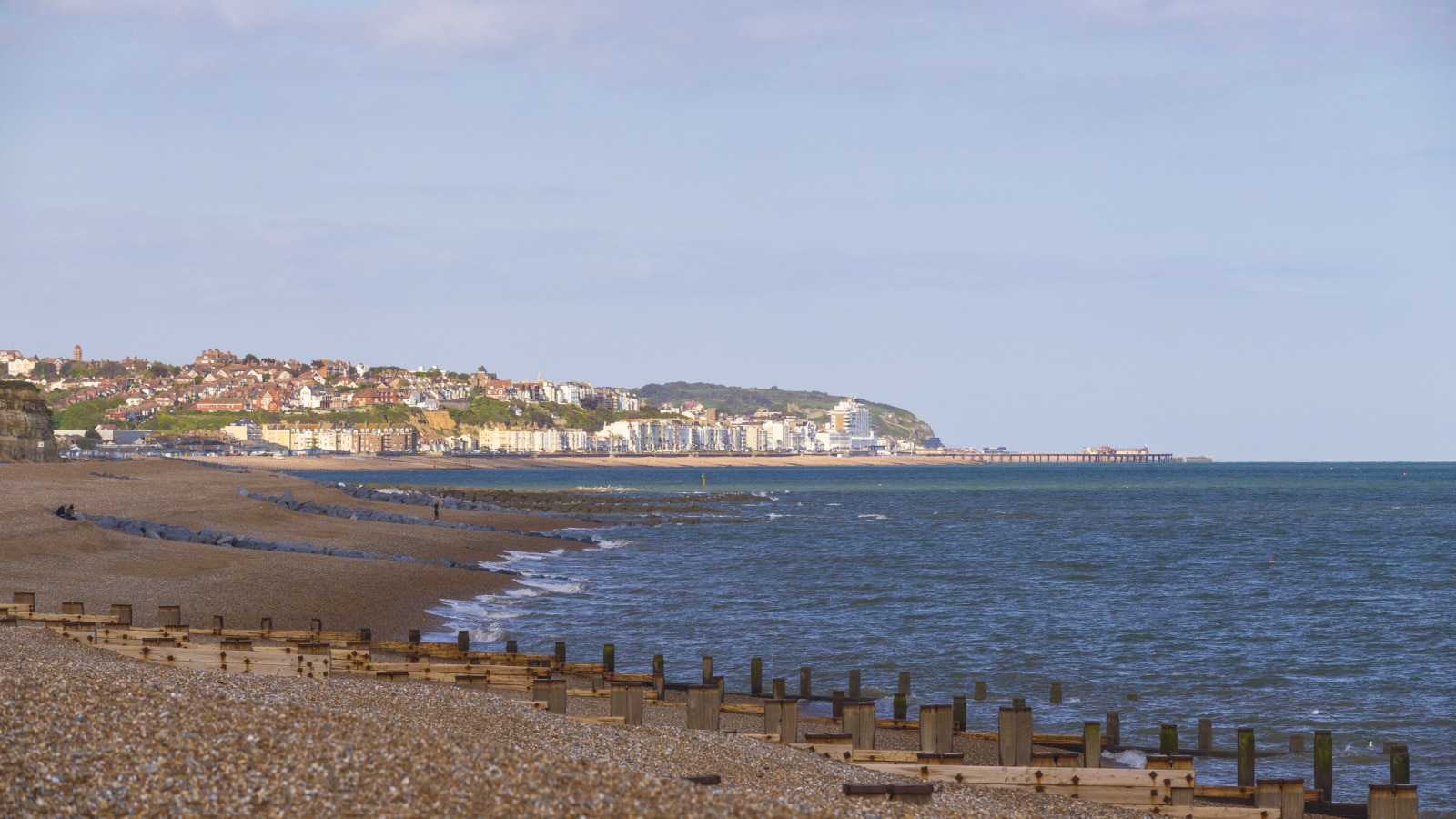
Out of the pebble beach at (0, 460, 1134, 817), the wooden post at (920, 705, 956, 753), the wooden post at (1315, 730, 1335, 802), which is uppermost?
the pebble beach at (0, 460, 1134, 817)

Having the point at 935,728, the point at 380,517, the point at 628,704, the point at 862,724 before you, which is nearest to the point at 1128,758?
the point at 935,728

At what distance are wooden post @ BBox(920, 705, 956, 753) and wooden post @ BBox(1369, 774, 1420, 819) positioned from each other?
3.68 m

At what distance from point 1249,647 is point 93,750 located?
69.6 feet

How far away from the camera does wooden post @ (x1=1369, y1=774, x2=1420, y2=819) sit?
35.1 feet

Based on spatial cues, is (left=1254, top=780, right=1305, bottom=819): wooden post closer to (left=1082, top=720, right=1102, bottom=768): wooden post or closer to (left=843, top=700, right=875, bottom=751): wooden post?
(left=1082, top=720, right=1102, bottom=768): wooden post

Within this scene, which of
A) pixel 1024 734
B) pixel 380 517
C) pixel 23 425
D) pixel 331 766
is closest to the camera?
pixel 331 766

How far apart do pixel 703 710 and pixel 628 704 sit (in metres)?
0.80

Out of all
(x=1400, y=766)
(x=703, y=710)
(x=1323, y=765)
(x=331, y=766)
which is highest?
(x=331, y=766)

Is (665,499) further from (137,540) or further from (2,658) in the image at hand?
(2,658)

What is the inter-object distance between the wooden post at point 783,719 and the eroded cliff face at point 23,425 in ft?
204

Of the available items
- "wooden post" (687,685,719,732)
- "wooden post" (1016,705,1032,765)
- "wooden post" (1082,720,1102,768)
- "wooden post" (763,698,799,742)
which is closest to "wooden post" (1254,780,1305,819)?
"wooden post" (1082,720,1102,768)

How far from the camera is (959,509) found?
3246 inches

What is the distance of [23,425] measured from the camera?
6494 cm

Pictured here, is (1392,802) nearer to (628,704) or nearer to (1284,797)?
(1284,797)
